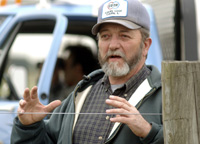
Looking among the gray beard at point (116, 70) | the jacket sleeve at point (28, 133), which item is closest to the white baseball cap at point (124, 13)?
the gray beard at point (116, 70)

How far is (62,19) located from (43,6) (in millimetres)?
535

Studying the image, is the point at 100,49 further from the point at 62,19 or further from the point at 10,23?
the point at 10,23

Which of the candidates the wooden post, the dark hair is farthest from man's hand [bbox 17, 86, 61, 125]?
the dark hair

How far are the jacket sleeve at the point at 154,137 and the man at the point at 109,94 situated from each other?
112 millimetres

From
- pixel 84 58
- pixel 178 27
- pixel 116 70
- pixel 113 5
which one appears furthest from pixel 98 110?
pixel 84 58

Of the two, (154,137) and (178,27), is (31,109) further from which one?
(178,27)

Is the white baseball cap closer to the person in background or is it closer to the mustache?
the mustache

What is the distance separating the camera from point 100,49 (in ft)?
8.05

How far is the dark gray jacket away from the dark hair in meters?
2.81

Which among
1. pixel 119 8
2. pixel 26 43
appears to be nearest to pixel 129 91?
pixel 119 8

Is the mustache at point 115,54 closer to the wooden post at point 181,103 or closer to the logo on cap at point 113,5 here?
the logo on cap at point 113,5

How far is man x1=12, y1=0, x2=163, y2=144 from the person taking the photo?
2.20 metres

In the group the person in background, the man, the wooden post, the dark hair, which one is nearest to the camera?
the wooden post

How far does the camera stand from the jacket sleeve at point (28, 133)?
90.0 inches
